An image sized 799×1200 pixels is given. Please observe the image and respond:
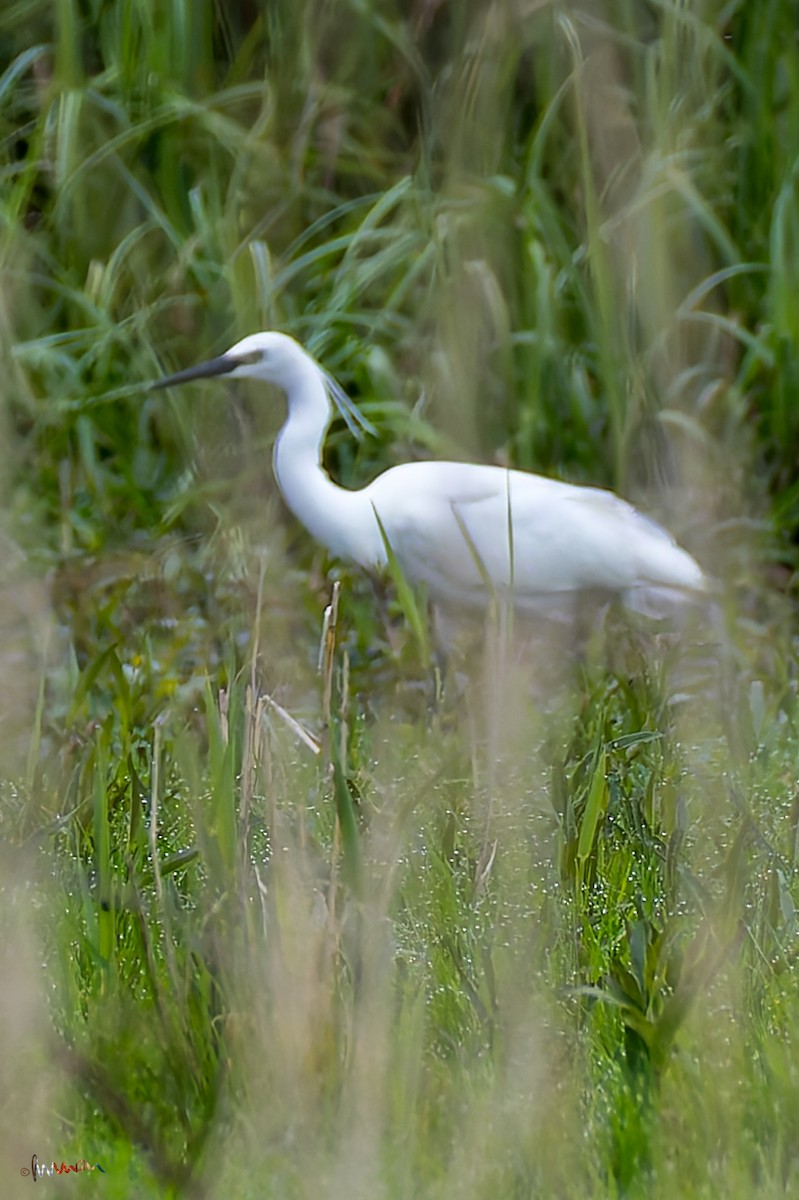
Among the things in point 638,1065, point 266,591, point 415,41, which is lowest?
point 638,1065

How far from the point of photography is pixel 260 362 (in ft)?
8.73

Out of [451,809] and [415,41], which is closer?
[451,809]

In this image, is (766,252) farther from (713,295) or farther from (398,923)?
(398,923)

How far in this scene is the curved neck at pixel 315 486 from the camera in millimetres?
2635

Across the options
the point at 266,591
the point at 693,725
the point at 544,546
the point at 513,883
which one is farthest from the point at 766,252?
the point at 513,883

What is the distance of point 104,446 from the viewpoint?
2.90 meters

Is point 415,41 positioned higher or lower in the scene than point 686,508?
higher

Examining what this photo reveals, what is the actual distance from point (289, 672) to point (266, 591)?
27 cm
